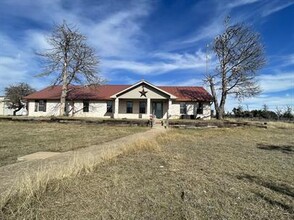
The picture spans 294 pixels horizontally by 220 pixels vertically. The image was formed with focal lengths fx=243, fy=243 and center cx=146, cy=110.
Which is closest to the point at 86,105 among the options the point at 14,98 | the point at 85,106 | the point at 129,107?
the point at 85,106

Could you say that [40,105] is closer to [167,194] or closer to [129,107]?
[129,107]

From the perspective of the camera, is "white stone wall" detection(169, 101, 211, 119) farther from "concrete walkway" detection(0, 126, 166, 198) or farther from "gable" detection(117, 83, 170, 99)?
"concrete walkway" detection(0, 126, 166, 198)

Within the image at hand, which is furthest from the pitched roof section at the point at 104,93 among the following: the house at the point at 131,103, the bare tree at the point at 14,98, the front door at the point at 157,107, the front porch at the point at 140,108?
the bare tree at the point at 14,98

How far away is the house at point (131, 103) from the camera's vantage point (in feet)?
92.6

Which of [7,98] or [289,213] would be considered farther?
[7,98]

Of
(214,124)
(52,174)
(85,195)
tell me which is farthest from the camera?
(214,124)

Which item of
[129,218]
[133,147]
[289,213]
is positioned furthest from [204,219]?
[133,147]

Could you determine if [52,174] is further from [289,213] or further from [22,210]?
[289,213]

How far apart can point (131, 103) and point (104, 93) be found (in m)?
4.72

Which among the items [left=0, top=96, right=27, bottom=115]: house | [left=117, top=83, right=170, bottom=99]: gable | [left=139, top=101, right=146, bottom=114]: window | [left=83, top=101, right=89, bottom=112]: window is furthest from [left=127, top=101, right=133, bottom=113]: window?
Result: [left=0, top=96, right=27, bottom=115]: house

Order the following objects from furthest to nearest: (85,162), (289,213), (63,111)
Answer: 1. (63,111)
2. (85,162)
3. (289,213)

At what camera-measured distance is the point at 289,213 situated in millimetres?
3750

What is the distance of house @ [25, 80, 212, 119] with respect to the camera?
2823cm

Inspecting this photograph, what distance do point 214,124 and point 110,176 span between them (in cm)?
1672
